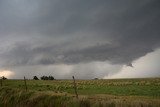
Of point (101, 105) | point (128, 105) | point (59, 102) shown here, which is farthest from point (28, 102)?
point (128, 105)

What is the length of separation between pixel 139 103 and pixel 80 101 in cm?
390

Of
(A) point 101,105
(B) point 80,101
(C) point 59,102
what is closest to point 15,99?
(C) point 59,102

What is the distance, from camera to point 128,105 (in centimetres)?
1348

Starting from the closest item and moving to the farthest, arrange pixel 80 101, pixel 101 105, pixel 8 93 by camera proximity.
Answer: pixel 101 105
pixel 80 101
pixel 8 93

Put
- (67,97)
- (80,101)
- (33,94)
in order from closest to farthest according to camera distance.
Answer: (80,101)
(67,97)
(33,94)

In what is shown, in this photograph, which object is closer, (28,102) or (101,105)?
(101,105)

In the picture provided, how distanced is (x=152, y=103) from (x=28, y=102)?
9.31 meters

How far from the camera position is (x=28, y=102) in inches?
762

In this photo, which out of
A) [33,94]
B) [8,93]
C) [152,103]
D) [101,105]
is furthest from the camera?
[8,93]

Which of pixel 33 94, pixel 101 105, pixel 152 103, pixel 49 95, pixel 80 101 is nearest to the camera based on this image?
pixel 152 103

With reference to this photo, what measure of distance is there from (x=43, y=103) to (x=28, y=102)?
174 centimetres

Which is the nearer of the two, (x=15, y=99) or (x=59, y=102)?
(x=59, y=102)

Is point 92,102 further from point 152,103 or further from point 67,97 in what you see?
point 152,103

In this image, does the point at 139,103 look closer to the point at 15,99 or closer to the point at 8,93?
the point at 15,99
